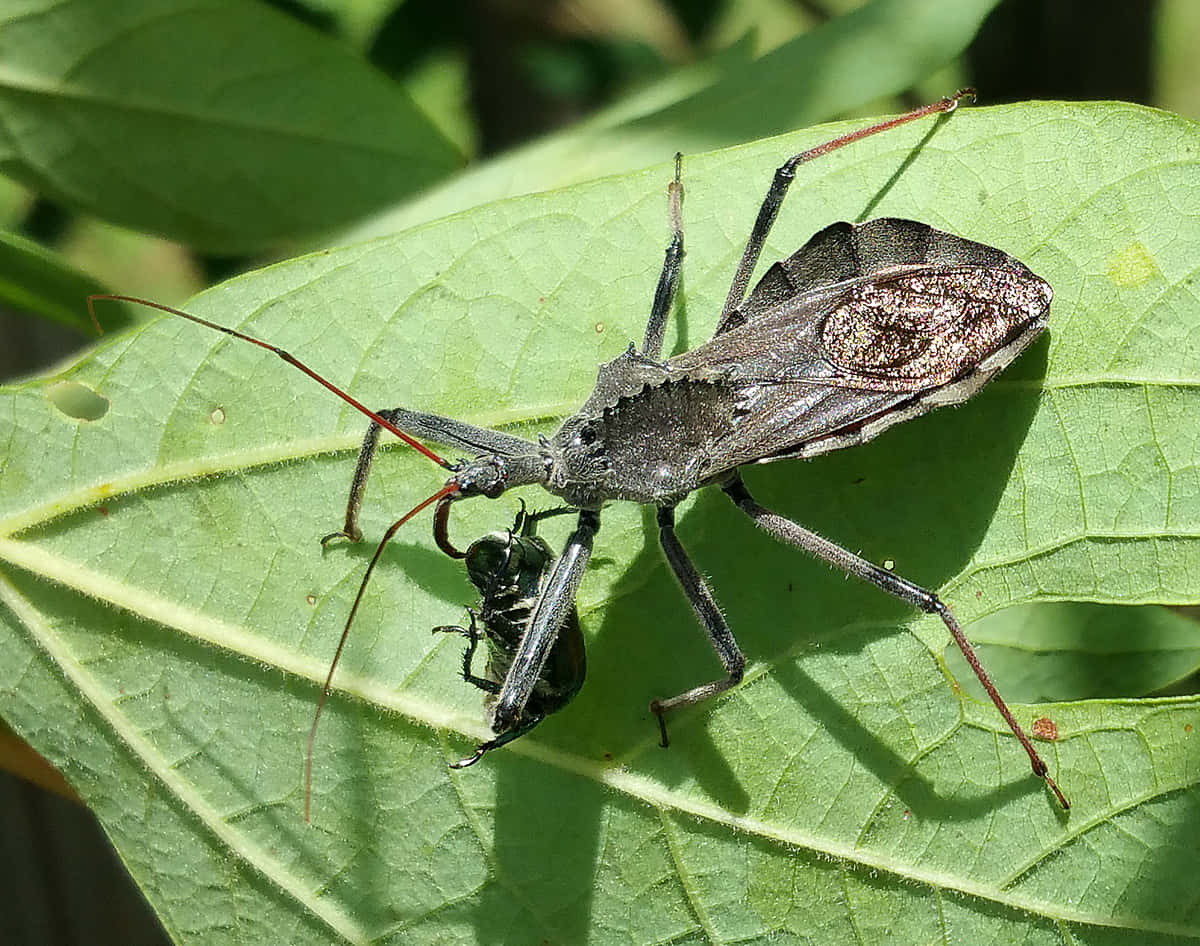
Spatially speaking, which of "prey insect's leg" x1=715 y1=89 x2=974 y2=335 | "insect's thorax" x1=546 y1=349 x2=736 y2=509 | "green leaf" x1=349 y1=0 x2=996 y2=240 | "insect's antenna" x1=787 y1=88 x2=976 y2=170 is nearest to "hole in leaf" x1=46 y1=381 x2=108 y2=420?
"green leaf" x1=349 y1=0 x2=996 y2=240

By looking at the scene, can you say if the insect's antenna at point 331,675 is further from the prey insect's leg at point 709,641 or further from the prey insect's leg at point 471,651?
the prey insect's leg at point 709,641

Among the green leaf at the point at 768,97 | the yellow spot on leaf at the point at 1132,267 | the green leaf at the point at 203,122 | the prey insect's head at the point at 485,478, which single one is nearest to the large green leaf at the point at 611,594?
the yellow spot on leaf at the point at 1132,267

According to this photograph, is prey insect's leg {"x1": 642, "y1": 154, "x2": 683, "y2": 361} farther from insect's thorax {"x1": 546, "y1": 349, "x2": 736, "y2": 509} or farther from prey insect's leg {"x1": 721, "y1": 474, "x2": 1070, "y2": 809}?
prey insect's leg {"x1": 721, "y1": 474, "x2": 1070, "y2": 809}

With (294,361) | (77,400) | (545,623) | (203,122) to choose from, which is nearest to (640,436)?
(545,623)

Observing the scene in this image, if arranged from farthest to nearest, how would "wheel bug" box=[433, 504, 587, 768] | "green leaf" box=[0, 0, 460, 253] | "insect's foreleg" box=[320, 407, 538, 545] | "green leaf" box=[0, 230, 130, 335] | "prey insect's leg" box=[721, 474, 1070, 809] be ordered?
"green leaf" box=[0, 0, 460, 253]
"green leaf" box=[0, 230, 130, 335]
"insect's foreleg" box=[320, 407, 538, 545]
"wheel bug" box=[433, 504, 587, 768]
"prey insect's leg" box=[721, 474, 1070, 809]

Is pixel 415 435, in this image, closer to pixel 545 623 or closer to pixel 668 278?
pixel 545 623

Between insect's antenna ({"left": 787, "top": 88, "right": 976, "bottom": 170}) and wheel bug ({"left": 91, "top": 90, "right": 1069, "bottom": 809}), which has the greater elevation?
insect's antenna ({"left": 787, "top": 88, "right": 976, "bottom": 170})

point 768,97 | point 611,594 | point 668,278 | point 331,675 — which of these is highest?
point 768,97

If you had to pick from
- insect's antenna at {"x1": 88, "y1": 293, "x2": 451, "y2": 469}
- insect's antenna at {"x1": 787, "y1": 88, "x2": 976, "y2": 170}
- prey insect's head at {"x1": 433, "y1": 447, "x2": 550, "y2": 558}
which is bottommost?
prey insect's head at {"x1": 433, "y1": 447, "x2": 550, "y2": 558}
